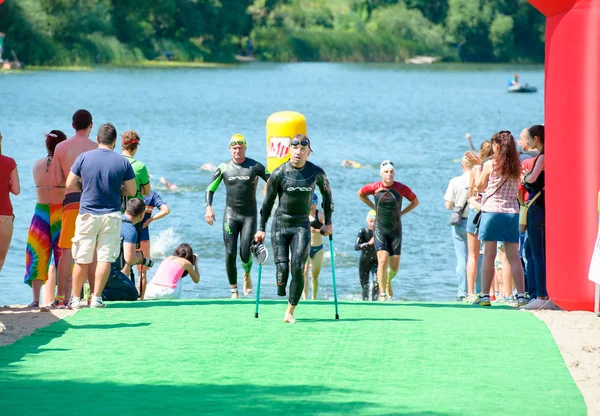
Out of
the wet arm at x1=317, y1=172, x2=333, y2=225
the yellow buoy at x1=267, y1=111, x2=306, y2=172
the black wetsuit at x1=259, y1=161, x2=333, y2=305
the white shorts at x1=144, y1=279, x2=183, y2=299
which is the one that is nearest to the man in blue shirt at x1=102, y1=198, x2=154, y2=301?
the white shorts at x1=144, y1=279, x2=183, y2=299

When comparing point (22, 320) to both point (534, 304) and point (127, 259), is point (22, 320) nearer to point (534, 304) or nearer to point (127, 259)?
point (127, 259)

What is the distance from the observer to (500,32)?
130 metres

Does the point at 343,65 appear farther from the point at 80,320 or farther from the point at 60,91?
the point at 80,320

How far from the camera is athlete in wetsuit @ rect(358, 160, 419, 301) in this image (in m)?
13.2

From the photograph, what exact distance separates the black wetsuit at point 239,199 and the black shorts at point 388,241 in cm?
179

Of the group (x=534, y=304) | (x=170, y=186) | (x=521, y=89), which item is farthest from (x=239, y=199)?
(x=521, y=89)

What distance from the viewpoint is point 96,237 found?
10289mm

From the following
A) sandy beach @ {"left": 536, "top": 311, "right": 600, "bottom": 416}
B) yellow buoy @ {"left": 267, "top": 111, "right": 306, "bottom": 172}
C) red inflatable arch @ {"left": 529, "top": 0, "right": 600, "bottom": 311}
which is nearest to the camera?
sandy beach @ {"left": 536, "top": 311, "right": 600, "bottom": 416}

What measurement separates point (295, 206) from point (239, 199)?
218 cm

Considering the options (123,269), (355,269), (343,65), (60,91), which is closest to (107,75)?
(60,91)

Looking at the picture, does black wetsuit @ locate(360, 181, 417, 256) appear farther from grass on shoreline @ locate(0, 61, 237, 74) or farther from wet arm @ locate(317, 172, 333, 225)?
grass on shoreline @ locate(0, 61, 237, 74)

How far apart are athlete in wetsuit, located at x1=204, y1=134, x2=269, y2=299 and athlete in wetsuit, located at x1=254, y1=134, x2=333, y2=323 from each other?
1973mm

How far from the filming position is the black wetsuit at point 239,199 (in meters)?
12.0

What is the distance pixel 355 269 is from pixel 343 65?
4682 inches
